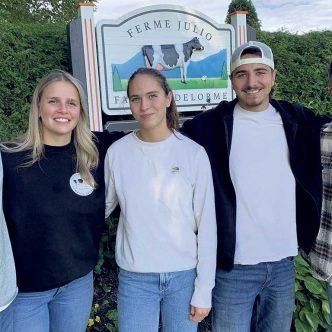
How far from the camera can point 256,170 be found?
7.11 feet

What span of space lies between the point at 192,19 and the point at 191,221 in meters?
3.22

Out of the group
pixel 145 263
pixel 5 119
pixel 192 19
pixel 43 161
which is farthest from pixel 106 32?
pixel 145 263

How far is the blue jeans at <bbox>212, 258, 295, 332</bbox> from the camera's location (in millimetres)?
2193

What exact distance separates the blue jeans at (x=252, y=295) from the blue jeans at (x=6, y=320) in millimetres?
1019

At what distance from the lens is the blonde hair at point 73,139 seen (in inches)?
79.4

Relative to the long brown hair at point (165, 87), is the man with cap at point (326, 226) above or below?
below

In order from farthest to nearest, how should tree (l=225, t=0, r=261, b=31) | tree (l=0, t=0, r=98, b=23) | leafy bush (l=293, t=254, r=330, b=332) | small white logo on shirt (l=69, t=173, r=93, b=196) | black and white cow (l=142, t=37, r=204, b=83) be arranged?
tree (l=0, t=0, r=98, b=23) < tree (l=225, t=0, r=261, b=31) < black and white cow (l=142, t=37, r=204, b=83) < leafy bush (l=293, t=254, r=330, b=332) < small white logo on shirt (l=69, t=173, r=93, b=196)

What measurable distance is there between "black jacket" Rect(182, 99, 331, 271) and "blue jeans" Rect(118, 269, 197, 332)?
27 centimetres

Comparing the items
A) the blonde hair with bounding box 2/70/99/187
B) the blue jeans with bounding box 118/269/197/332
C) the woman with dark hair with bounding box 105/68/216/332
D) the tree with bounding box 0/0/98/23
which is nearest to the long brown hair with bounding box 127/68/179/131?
the woman with dark hair with bounding box 105/68/216/332

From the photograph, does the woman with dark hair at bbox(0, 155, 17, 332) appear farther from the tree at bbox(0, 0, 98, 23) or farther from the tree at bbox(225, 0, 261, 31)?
the tree at bbox(0, 0, 98, 23)

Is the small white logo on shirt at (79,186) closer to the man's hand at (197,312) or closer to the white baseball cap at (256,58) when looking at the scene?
the man's hand at (197,312)

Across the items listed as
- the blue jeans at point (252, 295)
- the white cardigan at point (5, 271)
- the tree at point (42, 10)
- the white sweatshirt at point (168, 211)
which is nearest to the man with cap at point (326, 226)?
the blue jeans at point (252, 295)

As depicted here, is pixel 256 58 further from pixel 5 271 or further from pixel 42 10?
pixel 42 10

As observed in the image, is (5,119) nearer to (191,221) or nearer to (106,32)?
(106,32)
